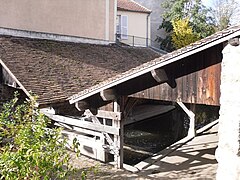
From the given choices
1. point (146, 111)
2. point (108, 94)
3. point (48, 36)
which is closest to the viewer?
point (108, 94)

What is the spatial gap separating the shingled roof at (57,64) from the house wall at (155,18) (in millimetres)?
13921

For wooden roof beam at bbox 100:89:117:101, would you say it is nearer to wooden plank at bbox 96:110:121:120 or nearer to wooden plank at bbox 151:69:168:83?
wooden plank at bbox 96:110:121:120

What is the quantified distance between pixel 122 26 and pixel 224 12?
47.6 feet

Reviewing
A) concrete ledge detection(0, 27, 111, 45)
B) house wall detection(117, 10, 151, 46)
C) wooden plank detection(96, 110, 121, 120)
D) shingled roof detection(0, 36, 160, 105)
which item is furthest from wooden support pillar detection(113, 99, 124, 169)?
house wall detection(117, 10, 151, 46)

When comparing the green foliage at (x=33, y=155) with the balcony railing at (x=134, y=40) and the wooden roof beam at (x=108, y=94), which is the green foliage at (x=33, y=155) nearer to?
the wooden roof beam at (x=108, y=94)

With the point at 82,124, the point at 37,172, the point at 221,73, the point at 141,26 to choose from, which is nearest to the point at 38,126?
the point at 37,172

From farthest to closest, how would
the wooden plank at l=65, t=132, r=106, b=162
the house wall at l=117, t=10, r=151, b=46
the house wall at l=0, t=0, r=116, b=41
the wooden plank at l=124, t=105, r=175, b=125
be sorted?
the house wall at l=117, t=10, r=151, b=46 → the wooden plank at l=124, t=105, r=175, b=125 → the house wall at l=0, t=0, r=116, b=41 → the wooden plank at l=65, t=132, r=106, b=162

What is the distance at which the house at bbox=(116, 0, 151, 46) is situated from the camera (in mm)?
20500

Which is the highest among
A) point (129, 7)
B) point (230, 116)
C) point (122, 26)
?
point (129, 7)

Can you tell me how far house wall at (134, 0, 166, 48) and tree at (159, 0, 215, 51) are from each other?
2.99ft

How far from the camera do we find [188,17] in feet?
Answer: 85.7

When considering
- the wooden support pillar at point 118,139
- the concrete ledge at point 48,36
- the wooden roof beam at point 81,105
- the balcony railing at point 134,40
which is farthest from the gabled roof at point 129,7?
the wooden support pillar at point 118,139

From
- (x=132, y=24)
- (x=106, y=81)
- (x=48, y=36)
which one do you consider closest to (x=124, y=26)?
(x=132, y=24)

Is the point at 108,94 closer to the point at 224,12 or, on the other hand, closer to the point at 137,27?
the point at 137,27
